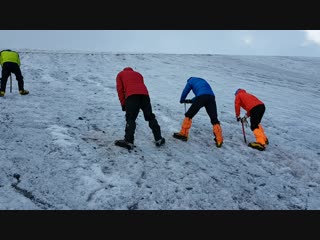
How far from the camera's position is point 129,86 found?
6844 mm

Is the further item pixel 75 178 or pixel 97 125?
pixel 97 125

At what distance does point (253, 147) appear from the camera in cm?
753

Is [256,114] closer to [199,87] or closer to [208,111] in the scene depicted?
[208,111]

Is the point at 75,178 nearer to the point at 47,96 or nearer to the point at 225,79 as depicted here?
the point at 47,96

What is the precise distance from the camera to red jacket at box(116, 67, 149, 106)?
680cm

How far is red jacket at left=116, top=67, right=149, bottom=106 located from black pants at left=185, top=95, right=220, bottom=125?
3.56 ft

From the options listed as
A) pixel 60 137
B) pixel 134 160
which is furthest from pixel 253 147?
pixel 60 137

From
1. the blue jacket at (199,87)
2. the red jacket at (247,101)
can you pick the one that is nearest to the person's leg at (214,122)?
the blue jacket at (199,87)

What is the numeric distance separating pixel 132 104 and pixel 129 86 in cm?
37

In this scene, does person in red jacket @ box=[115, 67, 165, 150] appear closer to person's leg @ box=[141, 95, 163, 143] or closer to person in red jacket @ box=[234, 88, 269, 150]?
person's leg @ box=[141, 95, 163, 143]

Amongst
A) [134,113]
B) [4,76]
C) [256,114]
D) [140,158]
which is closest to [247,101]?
[256,114]

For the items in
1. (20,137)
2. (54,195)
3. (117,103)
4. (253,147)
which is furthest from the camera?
(117,103)

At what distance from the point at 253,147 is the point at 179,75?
852 centimetres

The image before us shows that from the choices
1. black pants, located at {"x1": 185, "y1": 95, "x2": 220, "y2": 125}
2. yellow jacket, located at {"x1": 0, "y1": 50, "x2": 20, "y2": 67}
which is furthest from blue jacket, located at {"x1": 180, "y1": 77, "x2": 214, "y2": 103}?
yellow jacket, located at {"x1": 0, "y1": 50, "x2": 20, "y2": 67}
